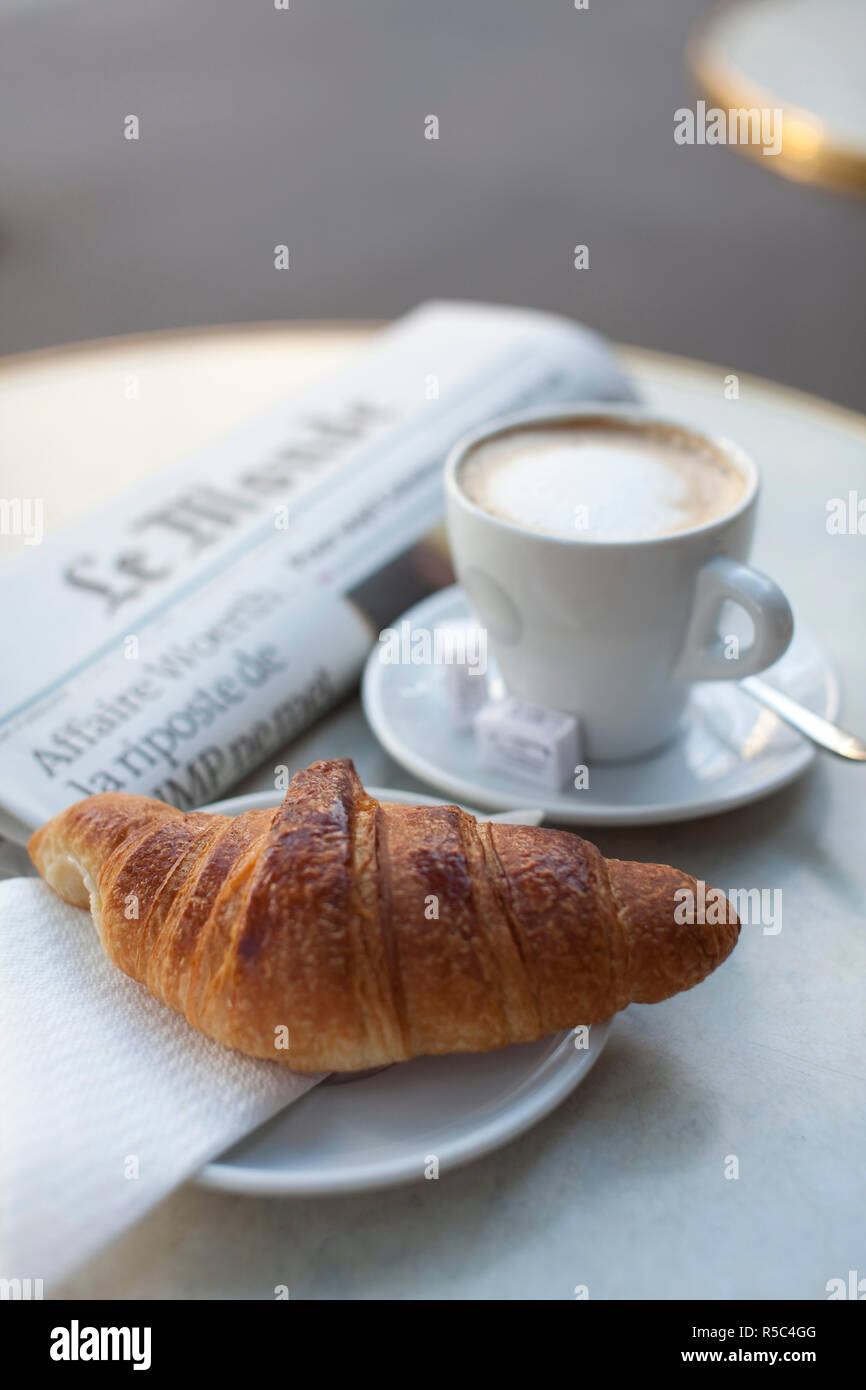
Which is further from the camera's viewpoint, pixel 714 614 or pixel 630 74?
pixel 630 74

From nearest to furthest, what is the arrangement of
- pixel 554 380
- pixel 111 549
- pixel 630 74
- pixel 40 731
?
1. pixel 40 731
2. pixel 111 549
3. pixel 554 380
4. pixel 630 74

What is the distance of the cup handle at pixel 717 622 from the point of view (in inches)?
29.4

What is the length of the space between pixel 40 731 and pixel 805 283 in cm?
279

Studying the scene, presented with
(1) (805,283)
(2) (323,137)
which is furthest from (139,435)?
(2) (323,137)

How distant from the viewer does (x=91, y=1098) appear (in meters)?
0.55

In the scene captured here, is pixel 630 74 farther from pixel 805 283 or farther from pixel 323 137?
pixel 805 283

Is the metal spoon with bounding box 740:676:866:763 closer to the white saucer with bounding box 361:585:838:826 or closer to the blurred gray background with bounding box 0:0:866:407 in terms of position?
the white saucer with bounding box 361:585:838:826

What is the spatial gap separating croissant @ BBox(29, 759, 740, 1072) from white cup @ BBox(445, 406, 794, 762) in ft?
0.65

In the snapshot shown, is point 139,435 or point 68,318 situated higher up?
point 139,435

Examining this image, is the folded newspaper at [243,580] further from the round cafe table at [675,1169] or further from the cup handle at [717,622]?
the cup handle at [717,622]

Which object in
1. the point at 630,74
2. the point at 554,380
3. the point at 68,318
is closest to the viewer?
the point at 554,380

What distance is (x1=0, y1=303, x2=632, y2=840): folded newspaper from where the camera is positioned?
796 millimetres

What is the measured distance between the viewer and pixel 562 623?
0.79 m

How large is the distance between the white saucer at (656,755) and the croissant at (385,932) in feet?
0.47
